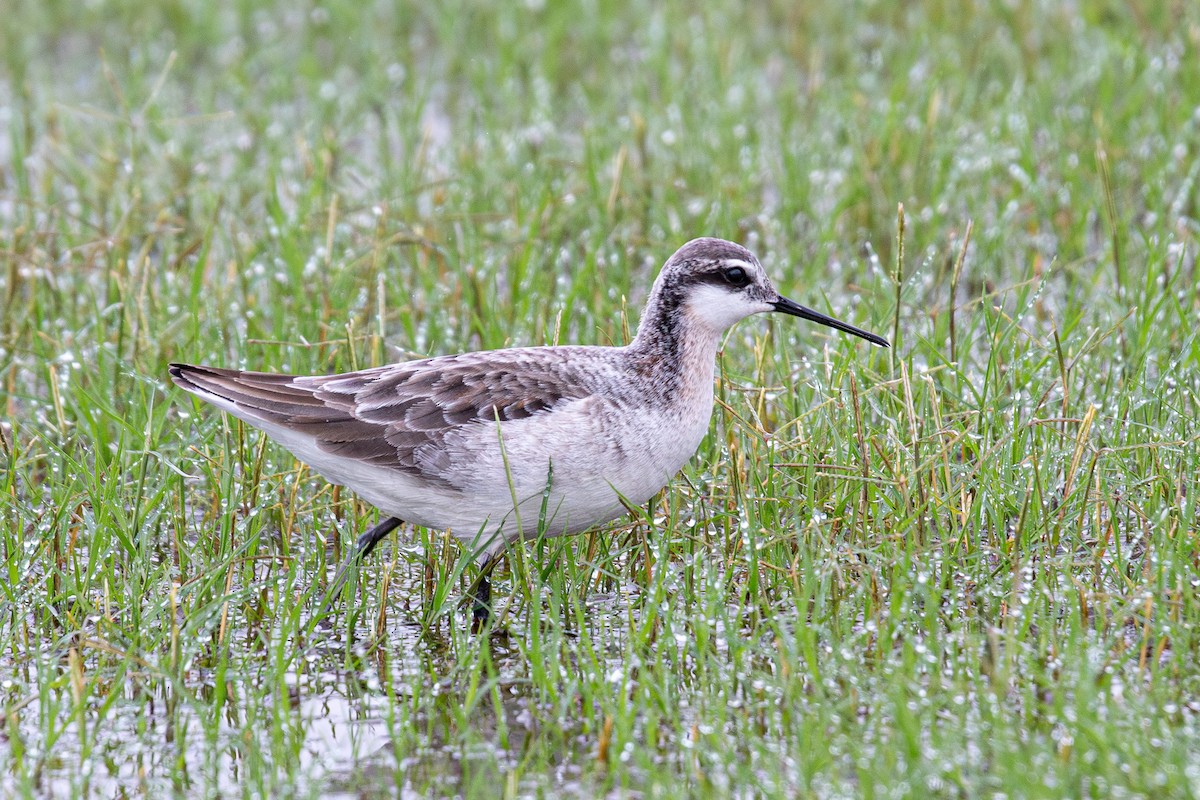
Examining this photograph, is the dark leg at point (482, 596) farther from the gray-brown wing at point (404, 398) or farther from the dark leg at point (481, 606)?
the gray-brown wing at point (404, 398)

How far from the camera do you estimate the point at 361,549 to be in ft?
18.7

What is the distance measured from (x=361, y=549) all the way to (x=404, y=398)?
56 centimetres

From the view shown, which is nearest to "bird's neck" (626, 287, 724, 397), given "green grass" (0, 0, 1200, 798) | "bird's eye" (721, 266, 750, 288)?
"bird's eye" (721, 266, 750, 288)

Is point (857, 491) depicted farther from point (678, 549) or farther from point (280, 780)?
point (280, 780)

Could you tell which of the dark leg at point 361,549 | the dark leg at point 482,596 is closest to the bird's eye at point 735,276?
the dark leg at point 482,596

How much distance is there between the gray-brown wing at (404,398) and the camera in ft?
18.0

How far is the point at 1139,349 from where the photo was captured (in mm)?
6668

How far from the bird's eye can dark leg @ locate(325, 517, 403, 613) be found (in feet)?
4.78

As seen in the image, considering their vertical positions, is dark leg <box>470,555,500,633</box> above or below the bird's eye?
below

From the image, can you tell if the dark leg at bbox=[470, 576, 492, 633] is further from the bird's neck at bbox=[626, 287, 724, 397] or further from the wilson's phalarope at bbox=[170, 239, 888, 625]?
the bird's neck at bbox=[626, 287, 724, 397]

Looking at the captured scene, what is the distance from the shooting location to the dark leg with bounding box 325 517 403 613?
546 cm

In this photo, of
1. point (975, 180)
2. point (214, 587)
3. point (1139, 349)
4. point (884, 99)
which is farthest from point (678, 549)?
point (884, 99)

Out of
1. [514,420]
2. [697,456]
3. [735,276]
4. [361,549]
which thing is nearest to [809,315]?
[735,276]

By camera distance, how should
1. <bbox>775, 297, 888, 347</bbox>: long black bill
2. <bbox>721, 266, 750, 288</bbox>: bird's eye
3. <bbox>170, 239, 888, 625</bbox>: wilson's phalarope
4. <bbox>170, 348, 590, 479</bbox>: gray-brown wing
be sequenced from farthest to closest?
<bbox>775, 297, 888, 347</bbox>: long black bill < <bbox>721, 266, 750, 288</bbox>: bird's eye < <bbox>170, 348, 590, 479</bbox>: gray-brown wing < <bbox>170, 239, 888, 625</bbox>: wilson's phalarope
